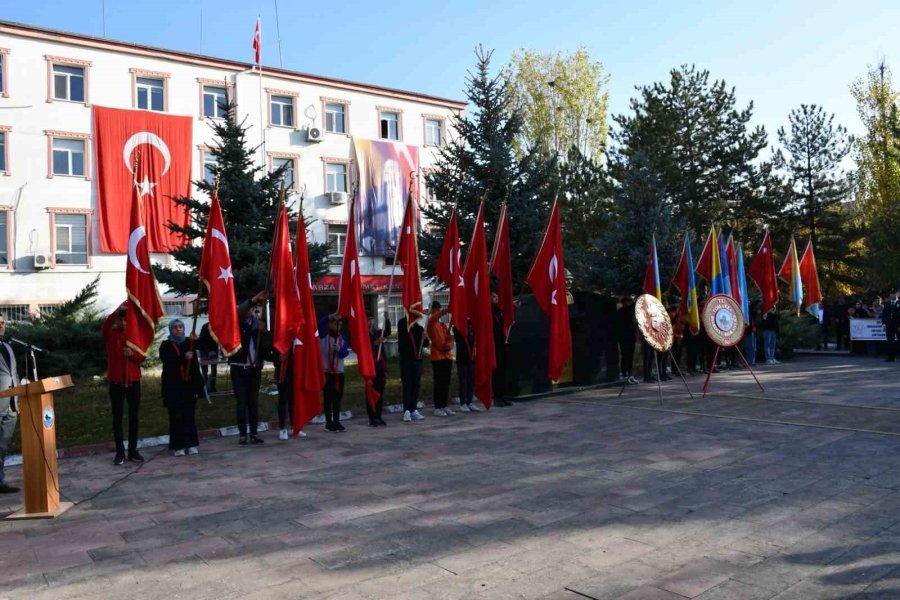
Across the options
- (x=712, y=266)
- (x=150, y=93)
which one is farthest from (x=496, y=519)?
(x=150, y=93)

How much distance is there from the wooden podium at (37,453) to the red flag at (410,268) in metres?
5.94

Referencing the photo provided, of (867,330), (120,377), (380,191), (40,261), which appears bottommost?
(867,330)

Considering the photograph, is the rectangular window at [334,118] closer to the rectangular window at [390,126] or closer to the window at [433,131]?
the rectangular window at [390,126]

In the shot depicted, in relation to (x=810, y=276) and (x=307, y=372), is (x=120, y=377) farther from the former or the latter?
(x=810, y=276)

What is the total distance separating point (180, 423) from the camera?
9.80 meters

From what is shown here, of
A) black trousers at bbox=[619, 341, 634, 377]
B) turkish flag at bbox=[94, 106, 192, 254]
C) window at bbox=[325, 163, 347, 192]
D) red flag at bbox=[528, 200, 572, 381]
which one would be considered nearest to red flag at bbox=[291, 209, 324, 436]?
red flag at bbox=[528, 200, 572, 381]

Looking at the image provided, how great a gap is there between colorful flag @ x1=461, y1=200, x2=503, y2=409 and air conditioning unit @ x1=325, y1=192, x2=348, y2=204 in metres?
25.8

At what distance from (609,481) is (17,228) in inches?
1209

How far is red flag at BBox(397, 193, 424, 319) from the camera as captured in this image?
12.0m

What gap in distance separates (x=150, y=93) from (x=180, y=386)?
90.9ft

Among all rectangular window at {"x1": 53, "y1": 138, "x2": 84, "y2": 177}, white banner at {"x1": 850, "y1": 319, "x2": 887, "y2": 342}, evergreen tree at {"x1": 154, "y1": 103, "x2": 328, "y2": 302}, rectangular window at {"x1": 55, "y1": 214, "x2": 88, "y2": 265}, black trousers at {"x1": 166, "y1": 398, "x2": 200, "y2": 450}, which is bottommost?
black trousers at {"x1": 166, "y1": 398, "x2": 200, "y2": 450}

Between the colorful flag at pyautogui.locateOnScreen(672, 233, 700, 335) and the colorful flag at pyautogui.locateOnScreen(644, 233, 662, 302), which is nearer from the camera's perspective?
the colorful flag at pyautogui.locateOnScreen(644, 233, 662, 302)

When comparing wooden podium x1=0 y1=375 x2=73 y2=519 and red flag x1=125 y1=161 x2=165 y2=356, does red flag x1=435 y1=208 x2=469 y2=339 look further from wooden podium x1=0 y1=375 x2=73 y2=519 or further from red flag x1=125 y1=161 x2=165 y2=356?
wooden podium x1=0 y1=375 x2=73 y2=519

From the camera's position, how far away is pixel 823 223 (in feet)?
113
